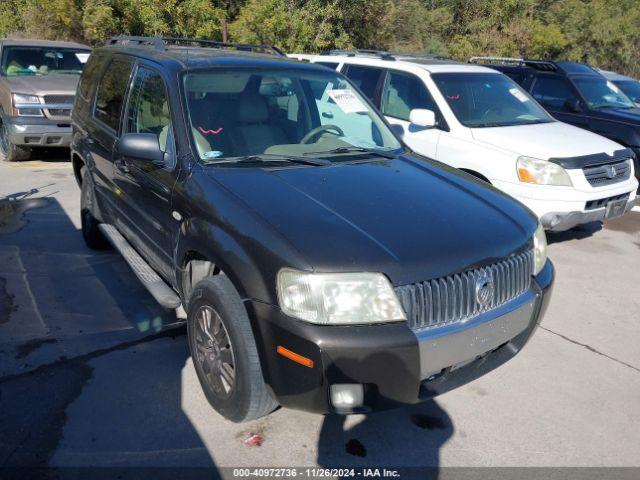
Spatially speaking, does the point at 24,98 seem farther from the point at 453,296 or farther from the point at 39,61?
the point at 453,296

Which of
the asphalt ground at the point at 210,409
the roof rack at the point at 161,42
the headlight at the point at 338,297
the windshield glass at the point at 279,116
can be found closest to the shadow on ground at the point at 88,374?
the asphalt ground at the point at 210,409

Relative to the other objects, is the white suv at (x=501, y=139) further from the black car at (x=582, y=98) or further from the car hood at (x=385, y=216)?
the car hood at (x=385, y=216)

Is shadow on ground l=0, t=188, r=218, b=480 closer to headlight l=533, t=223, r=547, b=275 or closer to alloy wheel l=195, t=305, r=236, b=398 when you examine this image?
alloy wheel l=195, t=305, r=236, b=398

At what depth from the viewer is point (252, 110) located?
12.6 feet

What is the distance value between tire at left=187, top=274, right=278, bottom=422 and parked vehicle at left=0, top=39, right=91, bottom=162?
6.05 metres

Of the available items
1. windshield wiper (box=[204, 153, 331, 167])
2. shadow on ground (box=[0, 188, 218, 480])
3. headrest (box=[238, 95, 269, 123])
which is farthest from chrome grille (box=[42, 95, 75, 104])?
windshield wiper (box=[204, 153, 331, 167])

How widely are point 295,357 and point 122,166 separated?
94.4 inches

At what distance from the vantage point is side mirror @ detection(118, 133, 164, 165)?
3479 millimetres

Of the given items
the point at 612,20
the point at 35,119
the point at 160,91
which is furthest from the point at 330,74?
the point at 612,20

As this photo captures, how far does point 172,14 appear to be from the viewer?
15.9 metres

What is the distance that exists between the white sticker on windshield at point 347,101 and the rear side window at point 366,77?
9.32 feet

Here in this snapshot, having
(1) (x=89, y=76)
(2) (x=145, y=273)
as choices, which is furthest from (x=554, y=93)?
(2) (x=145, y=273)

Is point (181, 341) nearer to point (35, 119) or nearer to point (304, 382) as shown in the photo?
point (304, 382)

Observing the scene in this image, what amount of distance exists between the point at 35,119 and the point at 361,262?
7.57 metres
